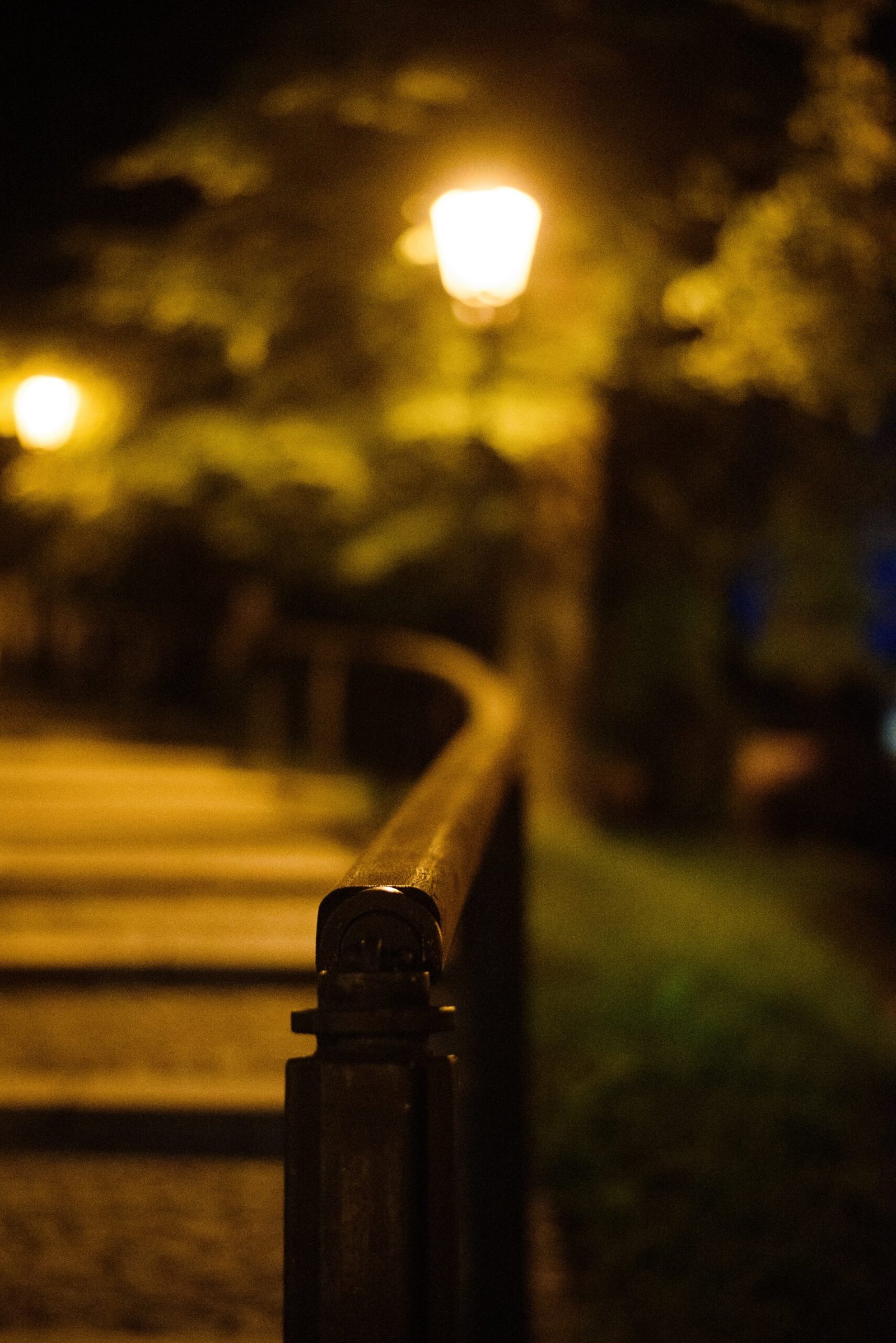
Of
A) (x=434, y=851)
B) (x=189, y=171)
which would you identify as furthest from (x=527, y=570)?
(x=434, y=851)

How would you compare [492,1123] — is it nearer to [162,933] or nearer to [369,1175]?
[369,1175]

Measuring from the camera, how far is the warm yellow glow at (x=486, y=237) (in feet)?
16.1

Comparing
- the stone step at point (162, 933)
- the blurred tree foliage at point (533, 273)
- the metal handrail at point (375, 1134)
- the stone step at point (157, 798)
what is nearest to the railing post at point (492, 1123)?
the stone step at point (162, 933)

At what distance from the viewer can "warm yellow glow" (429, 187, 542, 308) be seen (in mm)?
4910

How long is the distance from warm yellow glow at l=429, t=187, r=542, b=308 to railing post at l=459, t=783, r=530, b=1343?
2.93 m

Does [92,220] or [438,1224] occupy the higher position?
[92,220]

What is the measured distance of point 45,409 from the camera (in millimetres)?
6391

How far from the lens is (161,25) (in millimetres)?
6477

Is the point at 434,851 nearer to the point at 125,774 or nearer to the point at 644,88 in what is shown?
the point at 644,88

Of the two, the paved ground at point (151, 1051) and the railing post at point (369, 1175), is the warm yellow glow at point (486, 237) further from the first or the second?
the railing post at point (369, 1175)

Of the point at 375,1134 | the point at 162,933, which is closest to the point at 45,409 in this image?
the point at 162,933

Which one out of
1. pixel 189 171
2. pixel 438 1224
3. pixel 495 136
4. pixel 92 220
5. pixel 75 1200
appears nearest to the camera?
pixel 438 1224

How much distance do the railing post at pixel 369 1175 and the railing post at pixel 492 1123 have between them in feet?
3.81

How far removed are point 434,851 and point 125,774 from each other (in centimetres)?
557
